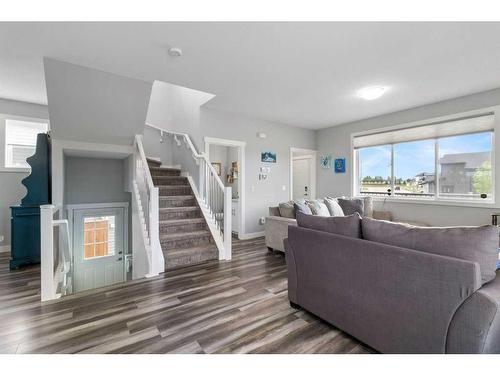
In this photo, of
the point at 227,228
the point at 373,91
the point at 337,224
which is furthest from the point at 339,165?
the point at 337,224

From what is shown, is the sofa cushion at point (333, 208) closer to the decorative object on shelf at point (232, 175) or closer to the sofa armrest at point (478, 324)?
the sofa armrest at point (478, 324)

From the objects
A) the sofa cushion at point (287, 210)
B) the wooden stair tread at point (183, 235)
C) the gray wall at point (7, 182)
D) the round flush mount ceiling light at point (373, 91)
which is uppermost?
the round flush mount ceiling light at point (373, 91)

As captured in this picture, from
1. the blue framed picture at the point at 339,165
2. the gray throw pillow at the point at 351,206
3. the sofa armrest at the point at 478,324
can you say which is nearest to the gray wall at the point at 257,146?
the blue framed picture at the point at 339,165

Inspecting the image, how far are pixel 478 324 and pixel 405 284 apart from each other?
34 cm

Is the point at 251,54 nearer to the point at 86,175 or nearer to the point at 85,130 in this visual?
the point at 85,130

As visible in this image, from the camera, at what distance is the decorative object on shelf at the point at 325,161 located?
6.13 meters

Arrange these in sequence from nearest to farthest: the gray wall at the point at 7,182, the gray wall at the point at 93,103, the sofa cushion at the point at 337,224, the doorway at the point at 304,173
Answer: the sofa cushion at the point at 337,224 → the gray wall at the point at 93,103 → the gray wall at the point at 7,182 → the doorway at the point at 304,173

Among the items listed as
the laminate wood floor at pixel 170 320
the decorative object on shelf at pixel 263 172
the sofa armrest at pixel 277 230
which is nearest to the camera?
the laminate wood floor at pixel 170 320

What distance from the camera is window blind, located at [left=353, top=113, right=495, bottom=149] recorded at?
3.89m

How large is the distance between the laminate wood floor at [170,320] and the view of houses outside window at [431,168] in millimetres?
3512

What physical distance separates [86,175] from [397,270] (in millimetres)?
5360

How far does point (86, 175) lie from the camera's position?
479 cm
